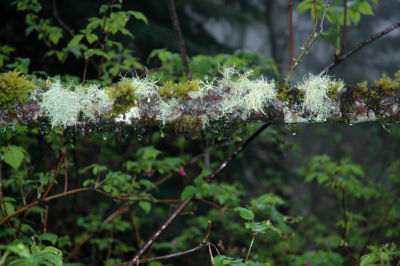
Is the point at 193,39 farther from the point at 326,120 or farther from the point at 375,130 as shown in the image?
the point at 375,130

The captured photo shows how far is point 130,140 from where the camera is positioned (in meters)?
4.61

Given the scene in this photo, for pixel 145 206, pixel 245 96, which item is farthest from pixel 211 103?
pixel 145 206

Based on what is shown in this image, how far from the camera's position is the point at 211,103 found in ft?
5.00

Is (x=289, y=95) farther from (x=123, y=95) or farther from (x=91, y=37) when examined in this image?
(x=91, y=37)

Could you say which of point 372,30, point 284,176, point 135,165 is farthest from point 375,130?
point 135,165

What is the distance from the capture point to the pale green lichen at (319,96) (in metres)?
1.50

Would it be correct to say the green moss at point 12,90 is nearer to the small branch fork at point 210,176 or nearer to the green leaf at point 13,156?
the green leaf at point 13,156

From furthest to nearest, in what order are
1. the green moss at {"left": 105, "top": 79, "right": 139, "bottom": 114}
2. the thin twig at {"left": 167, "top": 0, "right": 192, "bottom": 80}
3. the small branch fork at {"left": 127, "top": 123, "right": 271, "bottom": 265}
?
the thin twig at {"left": 167, "top": 0, "right": 192, "bottom": 80} → the small branch fork at {"left": 127, "top": 123, "right": 271, "bottom": 265} → the green moss at {"left": 105, "top": 79, "right": 139, "bottom": 114}

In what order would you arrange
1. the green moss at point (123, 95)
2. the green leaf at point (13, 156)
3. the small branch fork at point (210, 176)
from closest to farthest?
1. the green moss at point (123, 95)
2. the green leaf at point (13, 156)
3. the small branch fork at point (210, 176)

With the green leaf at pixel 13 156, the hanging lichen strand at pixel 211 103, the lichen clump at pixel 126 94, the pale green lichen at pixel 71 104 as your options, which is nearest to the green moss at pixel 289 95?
the hanging lichen strand at pixel 211 103

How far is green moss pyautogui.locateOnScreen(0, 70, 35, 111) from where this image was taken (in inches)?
53.7

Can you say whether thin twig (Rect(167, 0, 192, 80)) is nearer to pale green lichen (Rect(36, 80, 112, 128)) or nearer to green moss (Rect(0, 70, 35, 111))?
pale green lichen (Rect(36, 80, 112, 128))

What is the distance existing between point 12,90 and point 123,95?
497 millimetres

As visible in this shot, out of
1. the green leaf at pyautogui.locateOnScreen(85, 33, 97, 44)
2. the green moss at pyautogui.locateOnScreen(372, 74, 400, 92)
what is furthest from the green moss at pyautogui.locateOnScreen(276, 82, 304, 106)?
the green leaf at pyautogui.locateOnScreen(85, 33, 97, 44)
